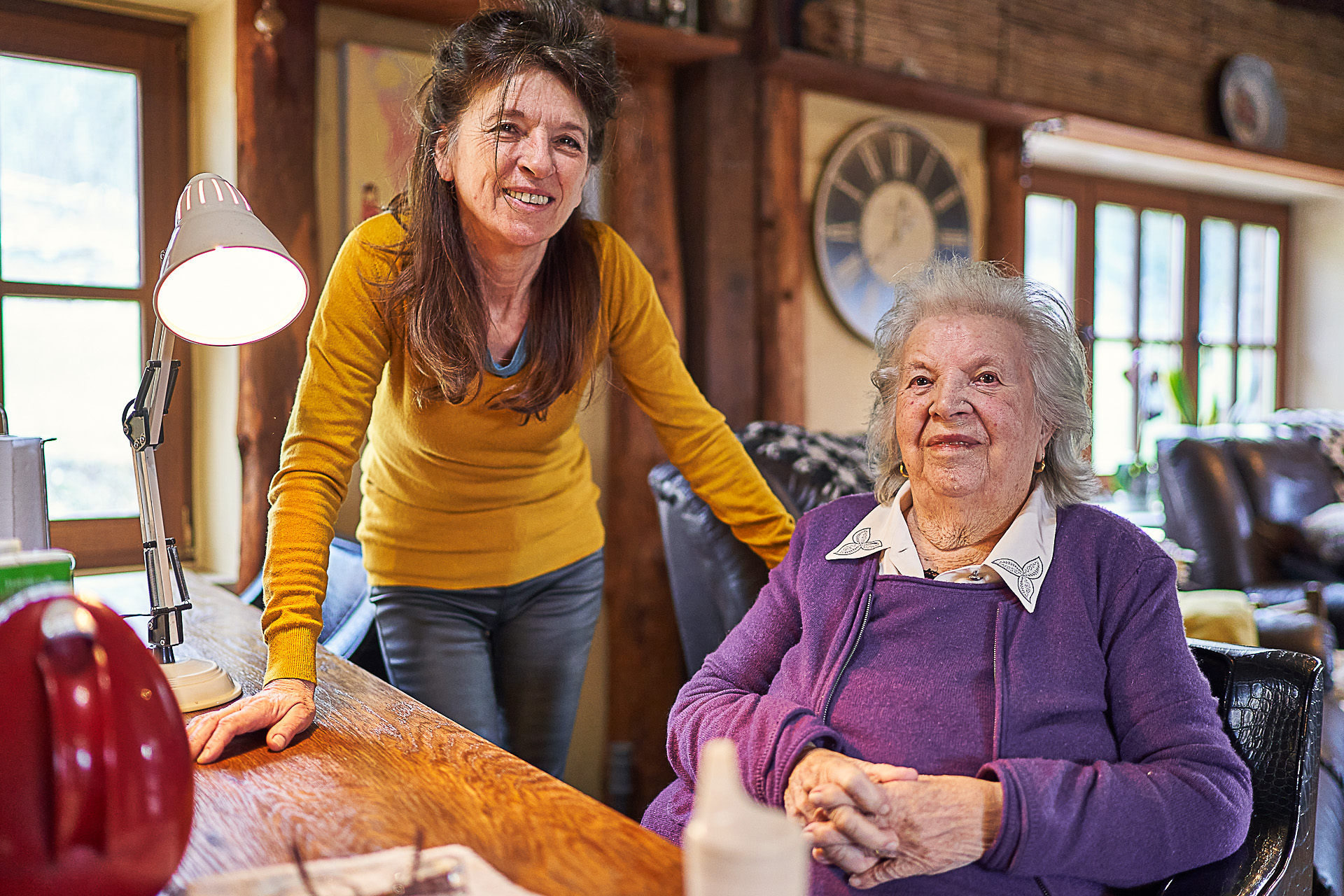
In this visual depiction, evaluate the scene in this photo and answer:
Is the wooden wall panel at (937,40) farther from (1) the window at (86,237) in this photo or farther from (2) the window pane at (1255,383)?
(2) the window pane at (1255,383)

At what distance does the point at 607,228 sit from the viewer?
174cm

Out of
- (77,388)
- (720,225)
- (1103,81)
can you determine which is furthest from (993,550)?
(1103,81)

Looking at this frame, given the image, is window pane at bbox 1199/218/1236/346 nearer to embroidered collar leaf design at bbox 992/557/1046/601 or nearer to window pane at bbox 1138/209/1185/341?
window pane at bbox 1138/209/1185/341

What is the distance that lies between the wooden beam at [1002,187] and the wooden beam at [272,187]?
2486 millimetres

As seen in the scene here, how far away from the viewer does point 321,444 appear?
4.51 feet

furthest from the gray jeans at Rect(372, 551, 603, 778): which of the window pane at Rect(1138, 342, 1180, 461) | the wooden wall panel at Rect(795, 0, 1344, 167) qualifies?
the window pane at Rect(1138, 342, 1180, 461)

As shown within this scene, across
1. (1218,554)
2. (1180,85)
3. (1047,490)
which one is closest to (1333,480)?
(1218,554)

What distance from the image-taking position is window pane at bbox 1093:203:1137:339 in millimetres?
5168

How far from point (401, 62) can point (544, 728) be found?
175 centimetres

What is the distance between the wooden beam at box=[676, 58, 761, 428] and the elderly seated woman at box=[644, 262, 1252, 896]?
1.58m

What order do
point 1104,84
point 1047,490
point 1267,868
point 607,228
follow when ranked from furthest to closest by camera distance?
point 1104,84 < point 607,228 < point 1047,490 < point 1267,868

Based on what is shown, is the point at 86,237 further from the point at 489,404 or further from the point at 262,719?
the point at 262,719

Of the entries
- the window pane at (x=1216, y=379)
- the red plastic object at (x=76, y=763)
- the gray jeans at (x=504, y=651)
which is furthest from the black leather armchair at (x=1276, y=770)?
the window pane at (x=1216, y=379)

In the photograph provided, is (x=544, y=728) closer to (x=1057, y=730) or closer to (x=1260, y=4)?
(x=1057, y=730)
